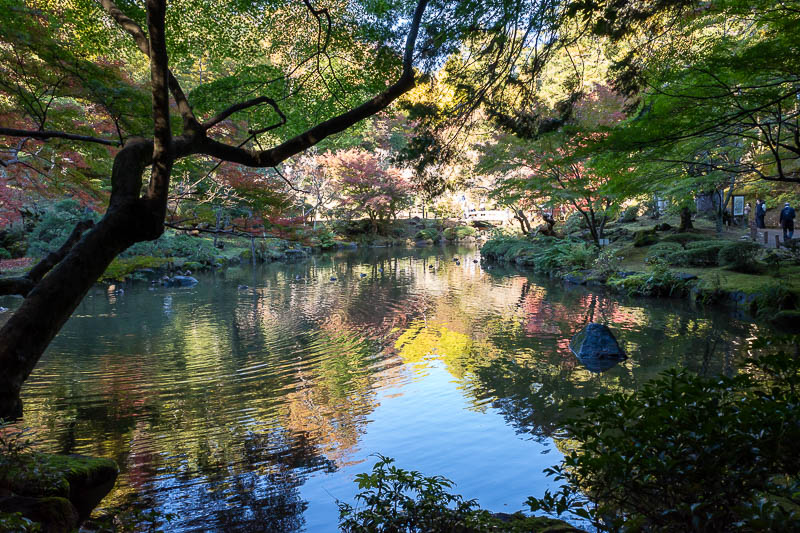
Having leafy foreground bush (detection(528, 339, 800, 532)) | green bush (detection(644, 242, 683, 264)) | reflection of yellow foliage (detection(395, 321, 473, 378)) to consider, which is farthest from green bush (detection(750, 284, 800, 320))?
leafy foreground bush (detection(528, 339, 800, 532))

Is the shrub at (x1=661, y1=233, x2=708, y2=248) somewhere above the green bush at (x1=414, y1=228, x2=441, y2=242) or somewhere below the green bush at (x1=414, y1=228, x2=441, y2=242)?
below

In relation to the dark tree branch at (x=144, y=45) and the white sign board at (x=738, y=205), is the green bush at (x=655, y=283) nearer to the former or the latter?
the white sign board at (x=738, y=205)

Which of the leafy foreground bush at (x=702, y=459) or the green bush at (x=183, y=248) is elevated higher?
the green bush at (x=183, y=248)

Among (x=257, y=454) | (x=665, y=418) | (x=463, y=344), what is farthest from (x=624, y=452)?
(x=463, y=344)

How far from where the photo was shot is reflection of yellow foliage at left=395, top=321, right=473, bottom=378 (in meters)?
7.64

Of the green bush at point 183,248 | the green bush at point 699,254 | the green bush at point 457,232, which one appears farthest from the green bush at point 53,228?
the green bush at point 457,232

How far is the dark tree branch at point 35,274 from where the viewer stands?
304 cm

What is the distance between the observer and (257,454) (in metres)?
4.55

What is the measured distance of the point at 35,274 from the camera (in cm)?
331

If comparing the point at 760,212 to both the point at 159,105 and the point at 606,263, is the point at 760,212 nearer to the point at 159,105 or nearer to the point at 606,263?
the point at 606,263

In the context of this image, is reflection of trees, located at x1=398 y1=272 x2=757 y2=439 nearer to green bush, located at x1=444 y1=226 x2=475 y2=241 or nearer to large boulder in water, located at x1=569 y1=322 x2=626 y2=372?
large boulder in water, located at x1=569 y1=322 x2=626 y2=372

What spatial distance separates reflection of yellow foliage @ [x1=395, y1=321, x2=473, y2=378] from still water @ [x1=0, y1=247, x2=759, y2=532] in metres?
0.05

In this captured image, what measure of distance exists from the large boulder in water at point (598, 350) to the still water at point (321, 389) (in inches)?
7.5

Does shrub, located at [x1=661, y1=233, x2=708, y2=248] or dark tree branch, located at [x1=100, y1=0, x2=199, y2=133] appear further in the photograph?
shrub, located at [x1=661, y1=233, x2=708, y2=248]
